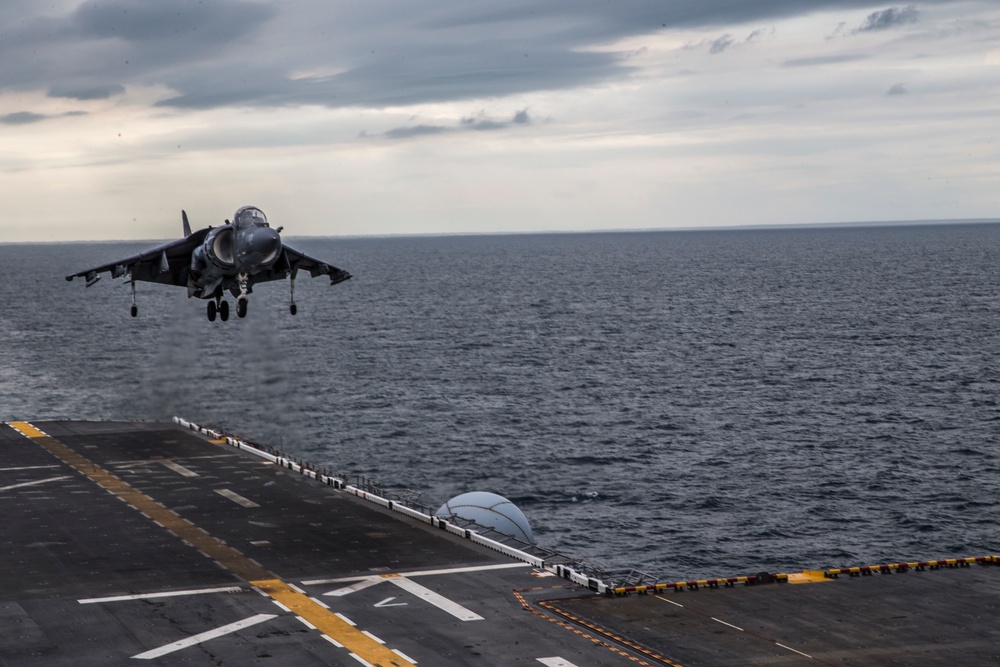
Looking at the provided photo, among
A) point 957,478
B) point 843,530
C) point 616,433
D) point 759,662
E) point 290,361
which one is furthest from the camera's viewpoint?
point 290,361

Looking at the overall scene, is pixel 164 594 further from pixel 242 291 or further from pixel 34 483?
pixel 34 483

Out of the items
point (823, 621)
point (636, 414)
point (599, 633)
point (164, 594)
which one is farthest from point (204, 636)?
point (636, 414)

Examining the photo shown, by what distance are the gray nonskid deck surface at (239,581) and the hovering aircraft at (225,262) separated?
39.6 feet

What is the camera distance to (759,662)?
4228 cm

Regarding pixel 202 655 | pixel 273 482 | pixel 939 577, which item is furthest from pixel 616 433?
pixel 202 655

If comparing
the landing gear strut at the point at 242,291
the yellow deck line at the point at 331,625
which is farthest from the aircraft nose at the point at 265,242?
the yellow deck line at the point at 331,625

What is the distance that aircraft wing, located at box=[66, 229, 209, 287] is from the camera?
2591 inches

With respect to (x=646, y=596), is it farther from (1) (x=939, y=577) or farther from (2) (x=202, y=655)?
(2) (x=202, y=655)

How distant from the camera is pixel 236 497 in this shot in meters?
70.5

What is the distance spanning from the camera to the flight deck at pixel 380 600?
43500 mm

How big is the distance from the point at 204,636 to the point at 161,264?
2739 cm

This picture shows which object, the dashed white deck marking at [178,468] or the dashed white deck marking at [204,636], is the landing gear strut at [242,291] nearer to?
the dashed white deck marking at [204,636]

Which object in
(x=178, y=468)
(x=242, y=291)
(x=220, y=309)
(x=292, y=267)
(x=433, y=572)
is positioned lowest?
(x=433, y=572)

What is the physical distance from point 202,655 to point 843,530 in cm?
4656
